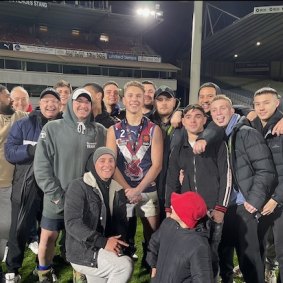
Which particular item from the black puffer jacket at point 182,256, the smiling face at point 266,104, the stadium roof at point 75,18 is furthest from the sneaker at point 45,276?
the stadium roof at point 75,18

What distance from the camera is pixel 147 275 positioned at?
3.62m

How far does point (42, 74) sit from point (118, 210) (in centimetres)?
2359

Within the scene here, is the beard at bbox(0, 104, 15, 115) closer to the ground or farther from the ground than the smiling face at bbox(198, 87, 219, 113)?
closer to the ground

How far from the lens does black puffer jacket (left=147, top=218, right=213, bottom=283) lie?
6.86 ft

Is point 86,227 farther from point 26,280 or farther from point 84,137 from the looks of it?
point 26,280

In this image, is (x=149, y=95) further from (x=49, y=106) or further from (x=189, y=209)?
(x=189, y=209)

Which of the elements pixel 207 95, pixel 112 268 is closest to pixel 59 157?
pixel 112 268

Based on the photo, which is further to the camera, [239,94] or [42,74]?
[239,94]

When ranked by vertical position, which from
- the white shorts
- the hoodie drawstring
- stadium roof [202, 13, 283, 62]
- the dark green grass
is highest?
stadium roof [202, 13, 283, 62]

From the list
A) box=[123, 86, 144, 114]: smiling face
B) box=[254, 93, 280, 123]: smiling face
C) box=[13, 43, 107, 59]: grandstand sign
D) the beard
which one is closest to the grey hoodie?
box=[123, 86, 144, 114]: smiling face

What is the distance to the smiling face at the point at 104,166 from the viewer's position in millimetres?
2635

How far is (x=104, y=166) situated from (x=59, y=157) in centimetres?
55

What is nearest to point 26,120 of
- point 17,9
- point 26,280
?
point 26,280

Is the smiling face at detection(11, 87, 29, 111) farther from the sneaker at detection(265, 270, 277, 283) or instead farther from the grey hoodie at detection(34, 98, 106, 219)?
the sneaker at detection(265, 270, 277, 283)
